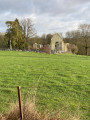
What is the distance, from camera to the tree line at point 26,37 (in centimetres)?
4250

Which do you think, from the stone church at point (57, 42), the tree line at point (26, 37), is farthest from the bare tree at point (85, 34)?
the stone church at point (57, 42)

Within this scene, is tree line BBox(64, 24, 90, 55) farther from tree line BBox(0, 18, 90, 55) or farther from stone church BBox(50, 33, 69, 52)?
stone church BBox(50, 33, 69, 52)

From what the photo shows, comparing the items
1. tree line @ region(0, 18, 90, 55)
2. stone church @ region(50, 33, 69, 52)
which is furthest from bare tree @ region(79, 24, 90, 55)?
stone church @ region(50, 33, 69, 52)

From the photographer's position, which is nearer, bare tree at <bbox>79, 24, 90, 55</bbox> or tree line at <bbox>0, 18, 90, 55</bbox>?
tree line at <bbox>0, 18, 90, 55</bbox>

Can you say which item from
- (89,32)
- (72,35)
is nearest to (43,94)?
(89,32)

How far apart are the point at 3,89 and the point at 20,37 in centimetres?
3987

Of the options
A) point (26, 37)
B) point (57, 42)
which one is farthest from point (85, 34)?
point (26, 37)

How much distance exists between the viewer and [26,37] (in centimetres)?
4612

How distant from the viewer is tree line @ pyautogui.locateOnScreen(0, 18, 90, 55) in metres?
42.5

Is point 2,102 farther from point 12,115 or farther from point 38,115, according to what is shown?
point 38,115

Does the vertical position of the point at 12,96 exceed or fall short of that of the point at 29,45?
it falls short

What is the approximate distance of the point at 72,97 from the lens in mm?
4664

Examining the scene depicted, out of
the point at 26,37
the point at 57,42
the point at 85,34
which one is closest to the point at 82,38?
the point at 85,34

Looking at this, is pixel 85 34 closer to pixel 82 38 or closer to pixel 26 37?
pixel 82 38
